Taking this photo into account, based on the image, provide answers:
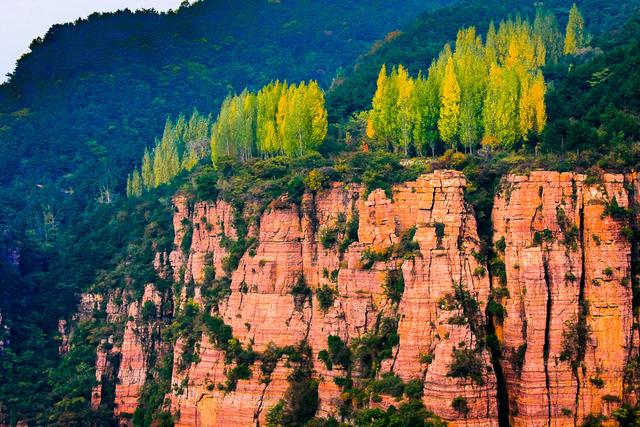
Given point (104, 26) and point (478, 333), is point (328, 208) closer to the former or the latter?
point (478, 333)

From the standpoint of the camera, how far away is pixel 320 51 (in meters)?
157

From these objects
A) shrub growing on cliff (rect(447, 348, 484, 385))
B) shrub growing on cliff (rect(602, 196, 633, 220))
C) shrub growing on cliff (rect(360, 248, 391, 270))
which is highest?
shrub growing on cliff (rect(602, 196, 633, 220))

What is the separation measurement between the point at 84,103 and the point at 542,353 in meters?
84.6

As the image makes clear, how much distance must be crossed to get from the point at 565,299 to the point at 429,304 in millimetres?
6335

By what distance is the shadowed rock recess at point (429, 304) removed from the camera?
197 feet

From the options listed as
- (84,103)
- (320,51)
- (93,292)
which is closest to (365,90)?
(93,292)

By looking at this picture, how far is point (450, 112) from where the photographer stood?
244 feet

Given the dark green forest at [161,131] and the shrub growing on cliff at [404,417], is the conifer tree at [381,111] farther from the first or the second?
the shrub growing on cliff at [404,417]

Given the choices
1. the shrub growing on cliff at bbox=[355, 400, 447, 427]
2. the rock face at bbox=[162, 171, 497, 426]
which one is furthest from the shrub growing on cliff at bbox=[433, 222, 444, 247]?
the shrub growing on cliff at bbox=[355, 400, 447, 427]

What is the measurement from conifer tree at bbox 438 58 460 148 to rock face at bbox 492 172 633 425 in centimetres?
1212

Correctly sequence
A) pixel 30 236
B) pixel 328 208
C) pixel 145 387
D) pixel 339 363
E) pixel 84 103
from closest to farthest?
pixel 339 363, pixel 328 208, pixel 145 387, pixel 30 236, pixel 84 103

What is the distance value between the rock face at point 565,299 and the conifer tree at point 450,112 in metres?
12.1

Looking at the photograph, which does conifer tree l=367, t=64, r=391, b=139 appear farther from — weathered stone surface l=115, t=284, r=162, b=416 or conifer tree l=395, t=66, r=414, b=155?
weathered stone surface l=115, t=284, r=162, b=416

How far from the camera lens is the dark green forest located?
2776 inches
